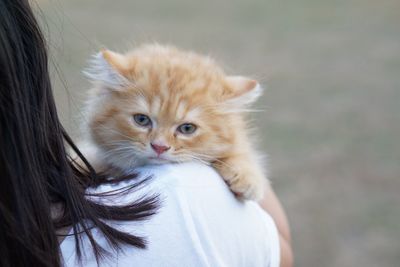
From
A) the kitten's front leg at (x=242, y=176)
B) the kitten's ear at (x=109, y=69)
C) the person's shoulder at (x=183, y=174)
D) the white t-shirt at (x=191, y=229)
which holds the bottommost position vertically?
the white t-shirt at (x=191, y=229)

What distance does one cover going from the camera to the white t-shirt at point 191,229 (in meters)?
1.31

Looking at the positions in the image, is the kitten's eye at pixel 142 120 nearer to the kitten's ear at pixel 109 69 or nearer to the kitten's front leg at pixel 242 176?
the kitten's ear at pixel 109 69

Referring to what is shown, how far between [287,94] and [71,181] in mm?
5077

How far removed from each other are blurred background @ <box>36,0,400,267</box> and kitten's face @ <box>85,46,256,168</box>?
0.15m

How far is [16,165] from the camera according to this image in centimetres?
122

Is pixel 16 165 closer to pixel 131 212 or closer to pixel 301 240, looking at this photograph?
pixel 131 212

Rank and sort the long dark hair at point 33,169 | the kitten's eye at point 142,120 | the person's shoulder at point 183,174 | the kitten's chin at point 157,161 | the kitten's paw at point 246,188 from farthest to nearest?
the kitten's eye at point 142,120 < the kitten's chin at point 157,161 < the kitten's paw at point 246,188 < the person's shoulder at point 183,174 < the long dark hair at point 33,169

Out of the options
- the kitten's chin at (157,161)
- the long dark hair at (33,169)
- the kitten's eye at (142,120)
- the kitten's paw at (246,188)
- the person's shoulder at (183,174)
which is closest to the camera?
the long dark hair at (33,169)

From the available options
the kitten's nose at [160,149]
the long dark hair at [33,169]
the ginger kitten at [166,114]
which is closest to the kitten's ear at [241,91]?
the ginger kitten at [166,114]

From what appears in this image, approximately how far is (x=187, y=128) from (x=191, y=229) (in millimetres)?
493

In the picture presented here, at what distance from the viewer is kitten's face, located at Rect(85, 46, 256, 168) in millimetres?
1767

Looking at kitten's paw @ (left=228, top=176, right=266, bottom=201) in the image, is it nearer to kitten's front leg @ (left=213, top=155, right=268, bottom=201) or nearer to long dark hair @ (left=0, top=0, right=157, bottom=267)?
kitten's front leg @ (left=213, top=155, right=268, bottom=201)

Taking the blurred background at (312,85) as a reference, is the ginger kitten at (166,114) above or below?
below

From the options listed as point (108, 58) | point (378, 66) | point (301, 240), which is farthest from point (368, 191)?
point (108, 58)
